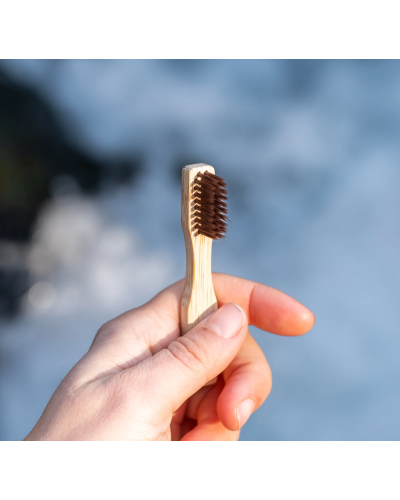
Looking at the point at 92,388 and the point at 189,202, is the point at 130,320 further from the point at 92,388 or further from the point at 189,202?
the point at 189,202

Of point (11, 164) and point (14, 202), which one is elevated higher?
point (11, 164)

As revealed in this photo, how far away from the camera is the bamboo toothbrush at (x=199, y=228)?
1121 mm

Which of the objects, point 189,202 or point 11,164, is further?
point 11,164

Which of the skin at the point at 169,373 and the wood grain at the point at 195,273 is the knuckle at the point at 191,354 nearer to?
Result: the skin at the point at 169,373

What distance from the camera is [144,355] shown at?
1.20 metres

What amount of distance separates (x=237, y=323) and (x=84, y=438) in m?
0.51

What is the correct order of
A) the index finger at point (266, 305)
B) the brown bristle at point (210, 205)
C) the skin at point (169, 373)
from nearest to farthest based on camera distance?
the skin at point (169, 373)
the brown bristle at point (210, 205)
the index finger at point (266, 305)

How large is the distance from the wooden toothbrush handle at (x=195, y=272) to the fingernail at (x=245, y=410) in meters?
0.28

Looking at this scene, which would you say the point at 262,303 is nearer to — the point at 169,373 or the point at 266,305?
the point at 266,305

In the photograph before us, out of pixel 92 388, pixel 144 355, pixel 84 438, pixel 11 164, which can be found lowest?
pixel 84 438

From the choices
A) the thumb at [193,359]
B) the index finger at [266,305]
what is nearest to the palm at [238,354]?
the index finger at [266,305]

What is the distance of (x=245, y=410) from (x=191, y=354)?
0.29m

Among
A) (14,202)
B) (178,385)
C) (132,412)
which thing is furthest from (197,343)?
(14,202)

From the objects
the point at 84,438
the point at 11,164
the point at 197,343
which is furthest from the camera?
the point at 11,164
